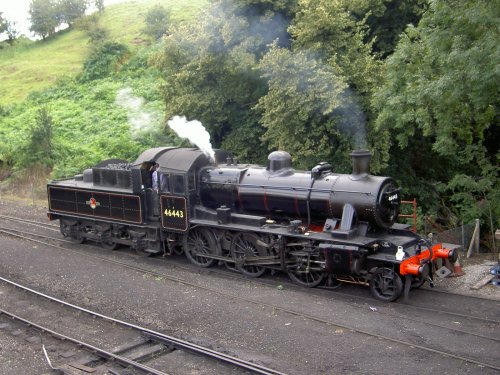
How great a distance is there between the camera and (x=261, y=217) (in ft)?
39.8

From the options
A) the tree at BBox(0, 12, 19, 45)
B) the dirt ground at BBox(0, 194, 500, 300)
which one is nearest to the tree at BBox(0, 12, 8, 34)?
the tree at BBox(0, 12, 19, 45)

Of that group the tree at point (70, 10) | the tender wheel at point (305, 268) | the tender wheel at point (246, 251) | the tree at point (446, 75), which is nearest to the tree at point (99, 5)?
the tree at point (70, 10)

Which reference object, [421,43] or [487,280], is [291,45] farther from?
[487,280]

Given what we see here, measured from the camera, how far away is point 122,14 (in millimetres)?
53844

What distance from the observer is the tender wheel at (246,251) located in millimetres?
12219

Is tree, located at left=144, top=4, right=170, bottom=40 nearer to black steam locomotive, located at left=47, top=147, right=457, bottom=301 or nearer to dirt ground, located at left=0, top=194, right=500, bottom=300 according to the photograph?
black steam locomotive, located at left=47, top=147, right=457, bottom=301

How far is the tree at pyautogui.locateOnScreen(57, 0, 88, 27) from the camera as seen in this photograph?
5254cm

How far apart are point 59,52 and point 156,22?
9.92 meters

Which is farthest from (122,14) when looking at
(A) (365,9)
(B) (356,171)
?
(B) (356,171)

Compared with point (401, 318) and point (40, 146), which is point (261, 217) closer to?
→ point (401, 318)

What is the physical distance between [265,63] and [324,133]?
2809mm

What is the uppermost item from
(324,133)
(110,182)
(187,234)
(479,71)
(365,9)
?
(365,9)

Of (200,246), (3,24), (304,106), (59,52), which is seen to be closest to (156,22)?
(59,52)

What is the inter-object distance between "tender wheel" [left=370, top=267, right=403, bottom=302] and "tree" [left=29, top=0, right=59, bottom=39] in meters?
50.1
